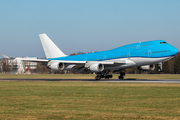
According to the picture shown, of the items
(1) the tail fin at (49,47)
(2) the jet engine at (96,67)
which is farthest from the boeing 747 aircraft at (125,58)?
(1) the tail fin at (49,47)

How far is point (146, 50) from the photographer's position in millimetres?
41156

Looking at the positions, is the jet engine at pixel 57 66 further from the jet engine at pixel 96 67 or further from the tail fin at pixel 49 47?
the tail fin at pixel 49 47

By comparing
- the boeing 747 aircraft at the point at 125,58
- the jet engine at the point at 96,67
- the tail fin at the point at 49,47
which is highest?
the tail fin at the point at 49,47

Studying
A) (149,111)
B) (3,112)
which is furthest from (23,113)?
(149,111)

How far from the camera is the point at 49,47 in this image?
55500 mm

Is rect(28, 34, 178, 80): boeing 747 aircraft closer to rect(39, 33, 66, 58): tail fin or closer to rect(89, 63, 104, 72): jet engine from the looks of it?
rect(89, 63, 104, 72): jet engine

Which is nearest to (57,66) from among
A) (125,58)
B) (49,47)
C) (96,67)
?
(96,67)

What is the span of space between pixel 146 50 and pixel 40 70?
10075 centimetres

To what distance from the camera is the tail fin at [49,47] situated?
55469 mm

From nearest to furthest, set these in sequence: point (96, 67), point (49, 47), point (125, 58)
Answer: point (96, 67), point (125, 58), point (49, 47)

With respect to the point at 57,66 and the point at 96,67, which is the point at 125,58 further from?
the point at 57,66

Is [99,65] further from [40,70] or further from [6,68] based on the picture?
[6,68]

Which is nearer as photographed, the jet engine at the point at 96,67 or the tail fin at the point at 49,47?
the jet engine at the point at 96,67

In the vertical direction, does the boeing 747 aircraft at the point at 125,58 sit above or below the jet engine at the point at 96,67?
above
